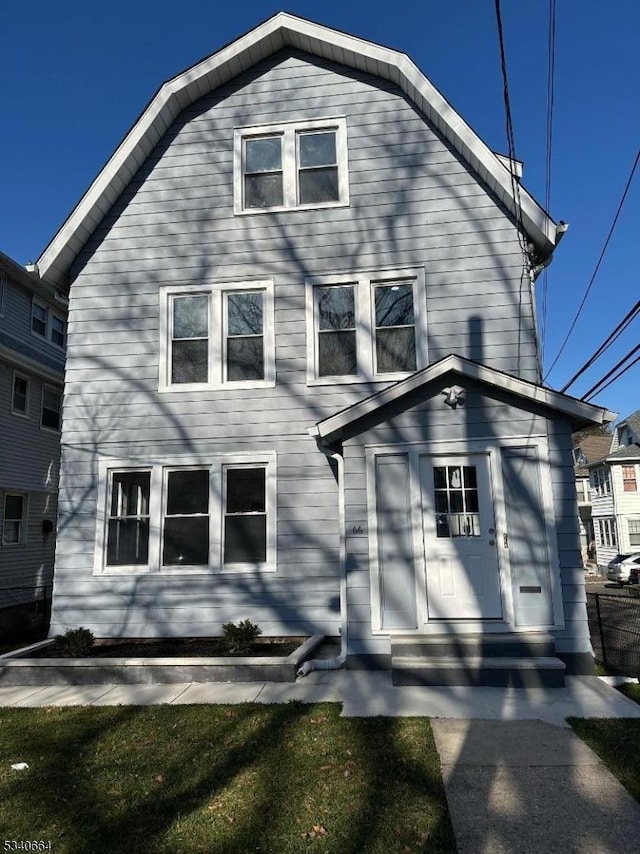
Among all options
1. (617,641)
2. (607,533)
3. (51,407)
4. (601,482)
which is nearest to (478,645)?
(617,641)

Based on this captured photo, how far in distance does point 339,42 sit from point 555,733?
9.61 metres

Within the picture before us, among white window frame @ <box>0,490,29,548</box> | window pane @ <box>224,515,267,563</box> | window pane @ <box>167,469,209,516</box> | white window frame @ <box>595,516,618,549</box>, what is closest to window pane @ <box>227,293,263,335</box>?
window pane @ <box>167,469,209,516</box>

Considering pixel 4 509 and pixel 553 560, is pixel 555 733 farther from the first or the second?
pixel 4 509

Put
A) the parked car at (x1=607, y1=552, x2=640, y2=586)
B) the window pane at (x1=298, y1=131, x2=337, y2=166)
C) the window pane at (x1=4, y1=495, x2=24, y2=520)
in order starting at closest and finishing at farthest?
the window pane at (x1=298, y1=131, x2=337, y2=166)
the window pane at (x1=4, y1=495, x2=24, y2=520)
the parked car at (x1=607, y1=552, x2=640, y2=586)

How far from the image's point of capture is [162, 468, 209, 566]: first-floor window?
8.56 m

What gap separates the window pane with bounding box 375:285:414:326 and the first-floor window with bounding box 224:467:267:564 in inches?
117

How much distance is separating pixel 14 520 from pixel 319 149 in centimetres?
1167

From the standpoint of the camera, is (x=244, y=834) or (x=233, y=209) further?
(x=233, y=209)

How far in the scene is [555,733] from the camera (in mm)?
4793

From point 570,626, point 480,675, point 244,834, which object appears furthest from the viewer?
point 570,626

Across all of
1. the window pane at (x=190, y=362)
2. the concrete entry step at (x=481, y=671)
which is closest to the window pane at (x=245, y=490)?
the window pane at (x=190, y=362)

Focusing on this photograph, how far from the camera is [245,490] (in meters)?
8.62

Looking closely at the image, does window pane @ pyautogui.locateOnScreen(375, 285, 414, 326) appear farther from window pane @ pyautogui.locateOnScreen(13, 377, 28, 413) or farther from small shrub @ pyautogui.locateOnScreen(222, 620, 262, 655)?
window pane @ pyautogui.locateOnScreen(13, 377, 28, 413)

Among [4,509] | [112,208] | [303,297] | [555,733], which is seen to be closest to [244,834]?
[555,733]
